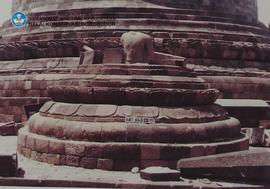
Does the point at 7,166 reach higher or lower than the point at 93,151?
lower

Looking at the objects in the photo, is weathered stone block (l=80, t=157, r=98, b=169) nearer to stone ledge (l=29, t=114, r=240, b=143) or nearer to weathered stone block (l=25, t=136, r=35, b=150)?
stone ledge (l=29, t=114, r=240, b=143)

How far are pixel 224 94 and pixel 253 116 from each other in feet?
8.86

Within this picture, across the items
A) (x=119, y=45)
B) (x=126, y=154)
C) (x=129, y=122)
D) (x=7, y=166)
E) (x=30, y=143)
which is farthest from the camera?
(x=119, y=45)

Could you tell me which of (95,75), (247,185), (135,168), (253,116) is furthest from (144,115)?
(253,116)

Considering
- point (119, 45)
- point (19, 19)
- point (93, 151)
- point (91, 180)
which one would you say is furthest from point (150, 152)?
point (19, 19)

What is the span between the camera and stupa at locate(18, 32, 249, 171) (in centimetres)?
784

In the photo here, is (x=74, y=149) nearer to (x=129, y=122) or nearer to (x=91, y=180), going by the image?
(x=91, y=180)

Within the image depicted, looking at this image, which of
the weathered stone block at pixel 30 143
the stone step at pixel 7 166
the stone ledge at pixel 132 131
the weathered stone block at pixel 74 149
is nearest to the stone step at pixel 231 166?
the stone ledge at pixel 132 131

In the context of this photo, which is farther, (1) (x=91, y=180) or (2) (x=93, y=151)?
(2) (x=93, y=151)

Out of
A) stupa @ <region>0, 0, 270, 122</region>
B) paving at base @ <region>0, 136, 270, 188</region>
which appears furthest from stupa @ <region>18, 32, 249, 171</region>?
stupa @ <region>0, 0, 270, 122</region>

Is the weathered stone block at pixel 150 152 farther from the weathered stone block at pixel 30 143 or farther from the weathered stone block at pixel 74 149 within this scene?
the weathered stone block at pixel 30 143

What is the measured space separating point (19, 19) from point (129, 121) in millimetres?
14505

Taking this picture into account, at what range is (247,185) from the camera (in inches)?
272

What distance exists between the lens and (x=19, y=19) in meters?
20.2
